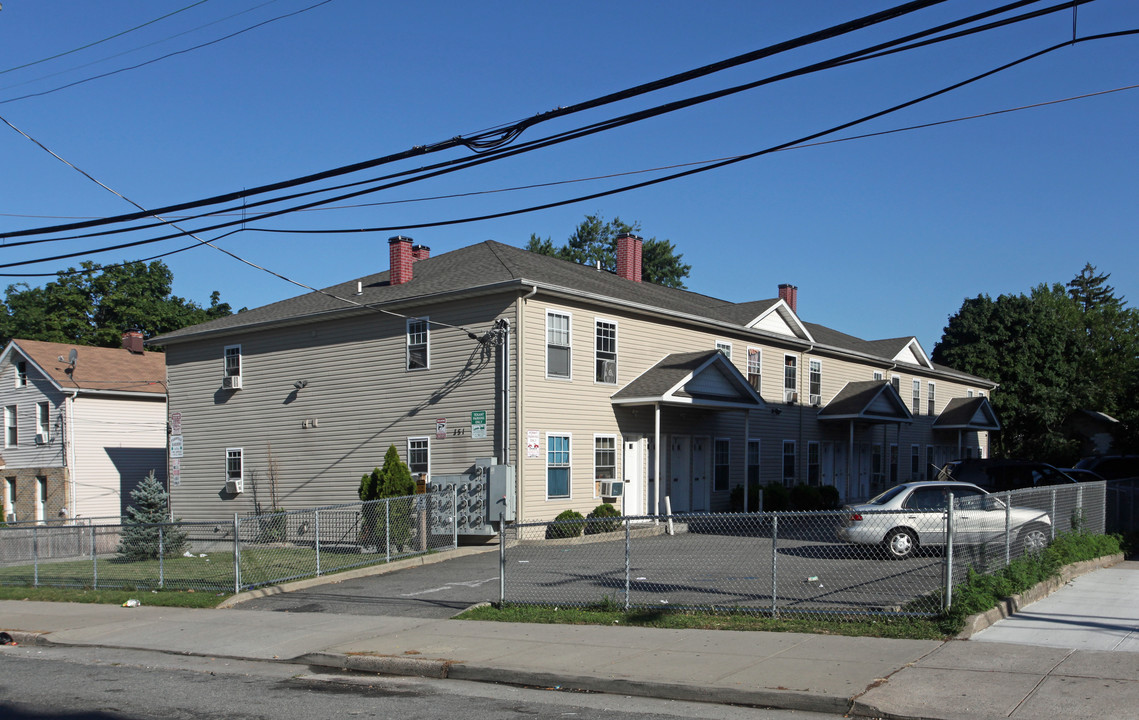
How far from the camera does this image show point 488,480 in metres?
21.5

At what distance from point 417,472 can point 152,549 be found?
6.30m

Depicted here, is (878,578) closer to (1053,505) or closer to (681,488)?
(1053,505)

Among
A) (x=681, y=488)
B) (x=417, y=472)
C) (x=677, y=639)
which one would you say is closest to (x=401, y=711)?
(x=677, y=639)

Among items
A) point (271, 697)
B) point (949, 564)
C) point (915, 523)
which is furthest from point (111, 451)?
point (949, 564)

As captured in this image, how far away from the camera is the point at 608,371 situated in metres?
23.9

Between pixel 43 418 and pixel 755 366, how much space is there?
88.5ft

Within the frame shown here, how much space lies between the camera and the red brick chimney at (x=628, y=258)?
1190 inches

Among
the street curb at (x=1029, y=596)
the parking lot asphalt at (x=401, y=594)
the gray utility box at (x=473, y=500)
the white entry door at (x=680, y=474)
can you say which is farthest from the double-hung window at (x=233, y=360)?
the street curb at (x=1029, y=596)

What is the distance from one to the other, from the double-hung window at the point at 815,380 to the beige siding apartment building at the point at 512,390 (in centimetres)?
9

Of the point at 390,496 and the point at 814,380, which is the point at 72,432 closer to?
the point at 390,496

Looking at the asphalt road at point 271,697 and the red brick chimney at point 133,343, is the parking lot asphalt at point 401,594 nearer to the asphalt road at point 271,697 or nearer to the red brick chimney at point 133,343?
the asphalt road at point 271,697

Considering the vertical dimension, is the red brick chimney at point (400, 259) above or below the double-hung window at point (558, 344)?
above

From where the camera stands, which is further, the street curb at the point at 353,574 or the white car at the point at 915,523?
the street curb at the point at 353,574

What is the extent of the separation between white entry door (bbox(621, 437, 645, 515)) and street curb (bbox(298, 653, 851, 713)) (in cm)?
1399
